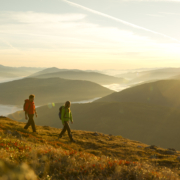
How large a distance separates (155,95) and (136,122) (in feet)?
132

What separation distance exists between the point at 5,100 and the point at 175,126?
159 meters

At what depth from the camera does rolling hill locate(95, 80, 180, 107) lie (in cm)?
7650

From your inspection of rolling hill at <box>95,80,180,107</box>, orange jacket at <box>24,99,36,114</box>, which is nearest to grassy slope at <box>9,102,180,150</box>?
rolling hill at <box>95,80,180,107</box>

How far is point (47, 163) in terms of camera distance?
18.2 feet

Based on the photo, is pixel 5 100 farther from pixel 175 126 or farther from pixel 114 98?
pixel 175 126

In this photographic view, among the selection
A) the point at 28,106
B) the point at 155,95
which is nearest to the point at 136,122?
the point at 155,95

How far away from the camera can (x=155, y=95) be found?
3280 inches

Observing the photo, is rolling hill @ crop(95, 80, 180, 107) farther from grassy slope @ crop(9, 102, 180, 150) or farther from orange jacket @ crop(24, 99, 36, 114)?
orange jacket @ crop(24, 99, 36, 114)

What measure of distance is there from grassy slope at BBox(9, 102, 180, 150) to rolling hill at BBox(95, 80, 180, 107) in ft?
70.2

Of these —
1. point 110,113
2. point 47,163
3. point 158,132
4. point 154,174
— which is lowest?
point 158,132

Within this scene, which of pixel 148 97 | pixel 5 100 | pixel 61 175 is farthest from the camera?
pixel 5 100

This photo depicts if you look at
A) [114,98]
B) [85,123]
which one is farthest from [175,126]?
[114,98]

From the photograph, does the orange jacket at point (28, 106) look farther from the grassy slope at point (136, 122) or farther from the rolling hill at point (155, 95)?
the rolling hill at point (155, 95)

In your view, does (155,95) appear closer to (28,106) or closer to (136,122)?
(136,122)
